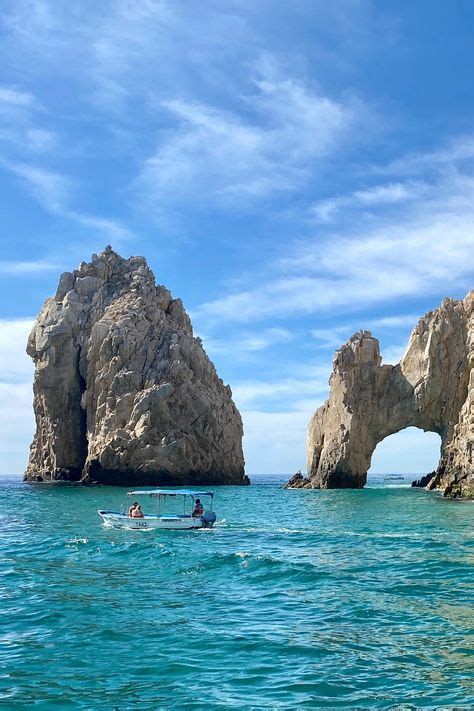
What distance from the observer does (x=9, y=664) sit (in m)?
14.3

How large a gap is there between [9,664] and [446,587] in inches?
518

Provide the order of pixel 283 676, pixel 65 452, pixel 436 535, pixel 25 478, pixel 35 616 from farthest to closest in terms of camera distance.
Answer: pixel 25 478 < pixel 65 452 < pixel 436 535 < pixel 35 616 < pixel 283 676

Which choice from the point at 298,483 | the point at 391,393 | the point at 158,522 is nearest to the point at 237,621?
the point at 158,522

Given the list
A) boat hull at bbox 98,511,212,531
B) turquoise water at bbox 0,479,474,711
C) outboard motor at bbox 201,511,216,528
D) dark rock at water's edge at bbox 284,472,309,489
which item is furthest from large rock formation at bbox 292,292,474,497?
turquoise water at bbox 0,479,474,711

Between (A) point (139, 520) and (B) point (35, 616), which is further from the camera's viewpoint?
(A) point (139, 520)

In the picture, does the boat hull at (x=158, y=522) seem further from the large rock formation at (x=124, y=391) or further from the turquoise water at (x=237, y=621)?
the large rock formation at (x=124, y=391)

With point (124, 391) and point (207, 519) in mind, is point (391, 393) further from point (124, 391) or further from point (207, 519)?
point (207, 519)

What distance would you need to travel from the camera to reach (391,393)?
85.7m

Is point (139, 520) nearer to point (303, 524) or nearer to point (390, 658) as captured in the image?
point (303, 524)

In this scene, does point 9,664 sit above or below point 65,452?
below

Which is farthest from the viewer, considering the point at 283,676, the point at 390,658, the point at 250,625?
the point at 250,625

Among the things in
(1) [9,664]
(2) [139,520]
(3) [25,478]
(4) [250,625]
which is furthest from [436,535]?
(3) [25,478]

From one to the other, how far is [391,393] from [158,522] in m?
50.2

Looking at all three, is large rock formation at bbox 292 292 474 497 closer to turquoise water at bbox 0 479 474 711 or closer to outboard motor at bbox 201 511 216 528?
outboard motor at bbox 201 511 216 528
